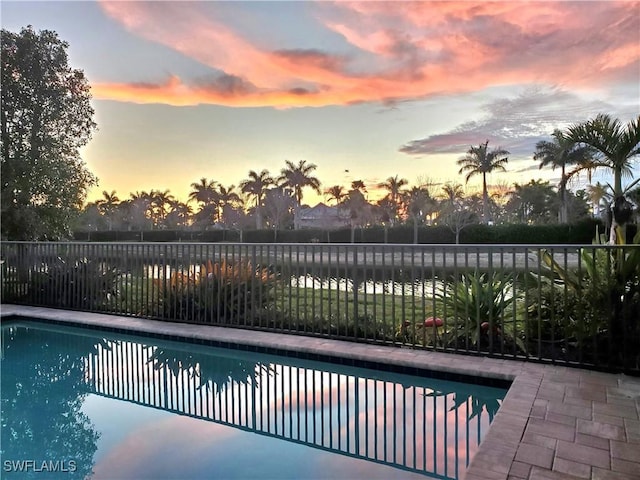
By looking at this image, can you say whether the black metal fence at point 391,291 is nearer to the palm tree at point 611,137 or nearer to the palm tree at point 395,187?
the palm tree at point 611,137

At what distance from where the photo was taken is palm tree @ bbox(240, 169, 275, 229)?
41750mm

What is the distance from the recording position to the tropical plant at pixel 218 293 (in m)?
5.52

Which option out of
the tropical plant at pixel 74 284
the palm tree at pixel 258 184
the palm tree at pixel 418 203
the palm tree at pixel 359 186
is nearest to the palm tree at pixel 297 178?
the palm tree at pixel 258 184

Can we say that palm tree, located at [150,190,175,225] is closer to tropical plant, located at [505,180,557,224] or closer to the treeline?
the treeline

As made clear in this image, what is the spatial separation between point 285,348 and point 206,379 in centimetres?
87

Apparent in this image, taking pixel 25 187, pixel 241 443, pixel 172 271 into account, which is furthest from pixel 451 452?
pixel 25 187

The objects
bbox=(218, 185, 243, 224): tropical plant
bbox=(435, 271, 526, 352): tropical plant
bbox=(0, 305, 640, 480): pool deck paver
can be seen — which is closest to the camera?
bbox=(0, 305, 640, 480): pool deck paver

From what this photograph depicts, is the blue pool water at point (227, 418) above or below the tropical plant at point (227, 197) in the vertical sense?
below

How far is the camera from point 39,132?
27.6 feet

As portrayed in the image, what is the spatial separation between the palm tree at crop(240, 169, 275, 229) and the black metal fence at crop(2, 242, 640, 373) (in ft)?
115

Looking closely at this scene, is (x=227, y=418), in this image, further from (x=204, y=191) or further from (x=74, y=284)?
(x=204, y=191)

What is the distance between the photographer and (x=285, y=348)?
185 inches

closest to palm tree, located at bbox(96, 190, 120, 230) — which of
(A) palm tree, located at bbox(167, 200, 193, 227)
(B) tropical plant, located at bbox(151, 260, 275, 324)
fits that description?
(A) palm tree, located at bbox(167, 200, 193, 227)

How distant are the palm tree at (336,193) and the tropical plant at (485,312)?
36.9 metres
